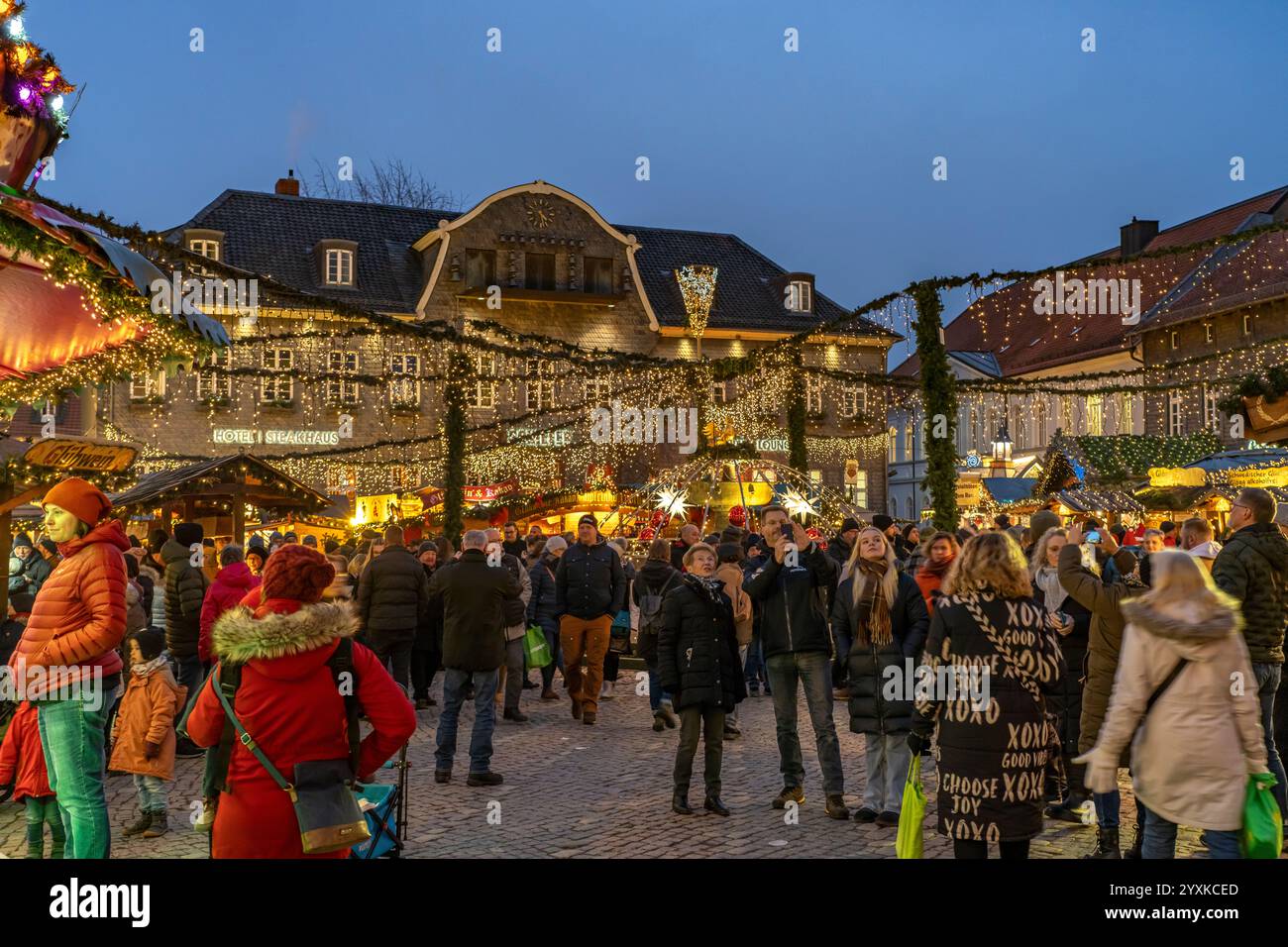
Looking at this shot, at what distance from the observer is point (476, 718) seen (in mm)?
9828

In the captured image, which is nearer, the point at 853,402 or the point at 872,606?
the point at 872,606

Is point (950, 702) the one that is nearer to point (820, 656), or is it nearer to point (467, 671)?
point (820, 656)

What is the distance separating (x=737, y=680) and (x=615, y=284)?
32.7 metres

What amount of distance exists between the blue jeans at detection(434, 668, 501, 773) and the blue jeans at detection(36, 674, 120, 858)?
12.2ft

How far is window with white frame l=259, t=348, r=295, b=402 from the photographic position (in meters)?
36.4

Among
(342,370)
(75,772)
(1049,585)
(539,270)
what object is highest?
(539,270)

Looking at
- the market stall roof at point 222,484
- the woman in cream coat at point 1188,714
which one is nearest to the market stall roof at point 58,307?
the woman in cream coat at point 1188,714

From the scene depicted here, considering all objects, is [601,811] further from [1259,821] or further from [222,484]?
[222,484]

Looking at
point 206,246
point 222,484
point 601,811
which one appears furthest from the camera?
point 206,246

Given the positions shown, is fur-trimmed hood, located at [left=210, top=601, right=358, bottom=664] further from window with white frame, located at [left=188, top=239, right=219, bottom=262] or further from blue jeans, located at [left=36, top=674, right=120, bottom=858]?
window with white frame, located at [left=188, top=239, right=219, bottom=262]

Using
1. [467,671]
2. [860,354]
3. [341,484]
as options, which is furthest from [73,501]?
[860,354]

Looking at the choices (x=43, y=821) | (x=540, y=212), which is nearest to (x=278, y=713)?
(x=43, y=821)
